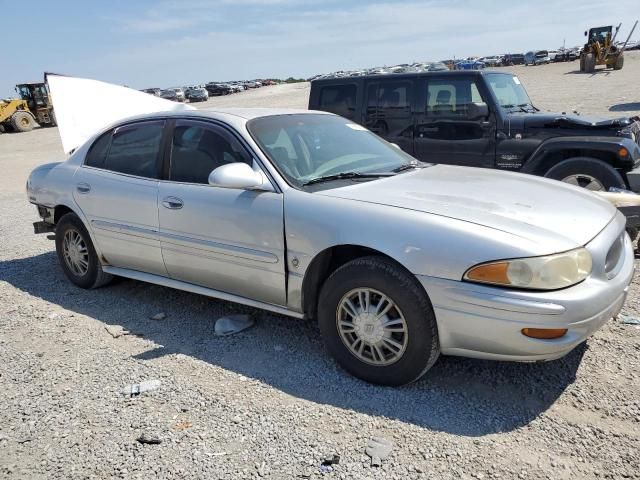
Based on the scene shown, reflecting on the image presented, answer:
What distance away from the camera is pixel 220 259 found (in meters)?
3.82

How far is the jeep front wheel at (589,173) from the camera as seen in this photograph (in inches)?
236

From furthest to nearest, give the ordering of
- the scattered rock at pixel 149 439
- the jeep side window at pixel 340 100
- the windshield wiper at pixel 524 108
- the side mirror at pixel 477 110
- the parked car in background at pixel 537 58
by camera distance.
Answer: the parked car in background at pixel 537 58, the jeep side window at pixel 340 100, the windshield wiper at pixel 524 108, the side mirror at pixel 477 110, the scattered rock at pixel 149 439

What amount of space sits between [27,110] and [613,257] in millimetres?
35857

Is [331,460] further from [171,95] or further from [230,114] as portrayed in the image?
[171,95]

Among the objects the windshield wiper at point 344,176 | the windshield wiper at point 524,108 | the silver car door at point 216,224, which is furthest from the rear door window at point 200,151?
the windshield wiper at point 524,108

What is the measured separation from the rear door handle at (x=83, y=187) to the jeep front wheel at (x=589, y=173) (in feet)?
16.4

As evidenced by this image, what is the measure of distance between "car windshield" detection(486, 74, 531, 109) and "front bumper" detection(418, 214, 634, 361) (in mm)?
4517

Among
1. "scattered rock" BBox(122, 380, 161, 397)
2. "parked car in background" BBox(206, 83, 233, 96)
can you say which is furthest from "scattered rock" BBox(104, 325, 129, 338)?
"parked car in background" BBox(206, 83, 233, 96)

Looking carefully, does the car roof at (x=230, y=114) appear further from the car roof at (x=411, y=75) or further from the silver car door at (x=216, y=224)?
the car roof at (x=411, y=75)

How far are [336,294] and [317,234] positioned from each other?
0.38 m

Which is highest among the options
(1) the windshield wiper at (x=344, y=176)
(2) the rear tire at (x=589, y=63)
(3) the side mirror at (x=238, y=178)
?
(2) the rear tire at (x=589, y=63)

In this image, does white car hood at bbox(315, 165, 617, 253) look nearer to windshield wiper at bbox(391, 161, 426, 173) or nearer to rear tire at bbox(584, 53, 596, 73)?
windshield wiper at bbox(391, 161, 426, 173)

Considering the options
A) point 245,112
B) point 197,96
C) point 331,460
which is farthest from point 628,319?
point 197,96

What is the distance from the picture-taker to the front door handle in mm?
4012
